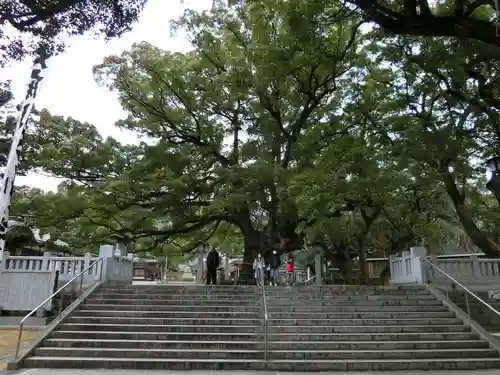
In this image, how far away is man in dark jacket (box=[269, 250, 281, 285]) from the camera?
14742 millimetres

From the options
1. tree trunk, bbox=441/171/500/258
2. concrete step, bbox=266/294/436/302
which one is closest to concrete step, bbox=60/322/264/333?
concrete step, bbox=266/294/436/302

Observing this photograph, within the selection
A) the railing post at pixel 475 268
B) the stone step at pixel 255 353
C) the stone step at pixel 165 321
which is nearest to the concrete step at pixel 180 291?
the stone step at pixel 165 321

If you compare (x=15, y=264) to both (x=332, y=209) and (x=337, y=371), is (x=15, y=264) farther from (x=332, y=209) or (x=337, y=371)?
(x=332, y=209)

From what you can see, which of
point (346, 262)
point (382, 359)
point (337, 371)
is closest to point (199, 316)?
point (337, 371)

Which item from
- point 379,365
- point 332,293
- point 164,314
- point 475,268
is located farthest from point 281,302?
point 475,268

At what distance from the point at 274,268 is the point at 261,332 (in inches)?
236

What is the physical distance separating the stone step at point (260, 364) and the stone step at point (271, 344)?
66 cm

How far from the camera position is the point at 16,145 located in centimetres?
628

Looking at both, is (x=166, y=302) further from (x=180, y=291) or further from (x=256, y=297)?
(x=256, y=297)

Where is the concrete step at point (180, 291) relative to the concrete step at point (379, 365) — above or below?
above

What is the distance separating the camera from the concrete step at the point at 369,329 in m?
9.08

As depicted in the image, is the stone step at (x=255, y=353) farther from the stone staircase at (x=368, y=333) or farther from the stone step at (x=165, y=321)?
the stone step at (x=165, y=321)

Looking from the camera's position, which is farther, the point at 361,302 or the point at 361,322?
the point at 361,302

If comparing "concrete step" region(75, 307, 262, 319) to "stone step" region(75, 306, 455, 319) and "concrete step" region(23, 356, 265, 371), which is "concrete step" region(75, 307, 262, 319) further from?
"concrete step" region(23, 356, 265, 371)
